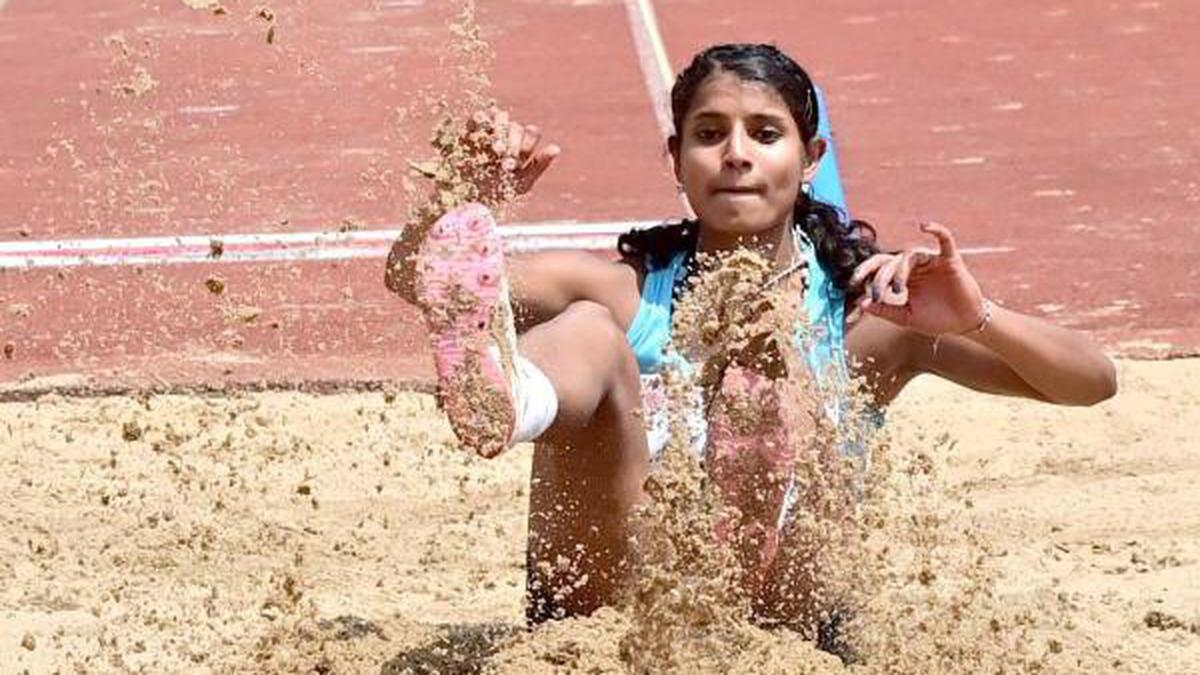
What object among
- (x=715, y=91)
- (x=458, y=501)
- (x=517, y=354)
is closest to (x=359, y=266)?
(x=458, y=501)

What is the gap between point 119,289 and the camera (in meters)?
6.35

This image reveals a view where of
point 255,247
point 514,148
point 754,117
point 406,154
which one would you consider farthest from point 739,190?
point 406,154

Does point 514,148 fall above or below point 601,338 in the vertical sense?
above

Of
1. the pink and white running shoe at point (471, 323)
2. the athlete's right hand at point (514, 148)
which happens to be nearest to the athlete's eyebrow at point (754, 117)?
the athlete's right hand at point (514, 148)

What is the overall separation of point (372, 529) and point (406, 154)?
2586mm

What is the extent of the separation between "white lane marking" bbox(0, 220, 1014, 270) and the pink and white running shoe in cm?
306

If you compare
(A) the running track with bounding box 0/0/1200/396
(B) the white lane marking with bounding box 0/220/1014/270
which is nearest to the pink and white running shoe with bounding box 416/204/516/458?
(A) the running track with bounding box 0/0/1200/396

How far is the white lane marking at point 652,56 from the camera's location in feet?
27.1

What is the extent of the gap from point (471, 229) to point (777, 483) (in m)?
0.65

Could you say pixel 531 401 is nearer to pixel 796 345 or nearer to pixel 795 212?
pixel 796 345

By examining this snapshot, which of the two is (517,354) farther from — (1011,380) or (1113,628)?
(1113,628)

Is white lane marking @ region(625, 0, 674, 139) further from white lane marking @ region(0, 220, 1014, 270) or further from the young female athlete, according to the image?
the young female athlete

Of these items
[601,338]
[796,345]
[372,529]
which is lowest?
[372,529]

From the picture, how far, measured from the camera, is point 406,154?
7332 millimetres
